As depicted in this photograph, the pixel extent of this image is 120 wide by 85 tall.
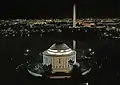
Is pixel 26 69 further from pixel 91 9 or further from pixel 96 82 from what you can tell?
pixel 91 9

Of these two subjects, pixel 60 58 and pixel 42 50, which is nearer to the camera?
pixel 42 50

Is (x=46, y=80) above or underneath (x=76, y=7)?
underneath

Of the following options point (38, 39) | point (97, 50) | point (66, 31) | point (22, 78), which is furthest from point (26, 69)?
point (97, 50)

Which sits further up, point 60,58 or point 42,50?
point 42,50
